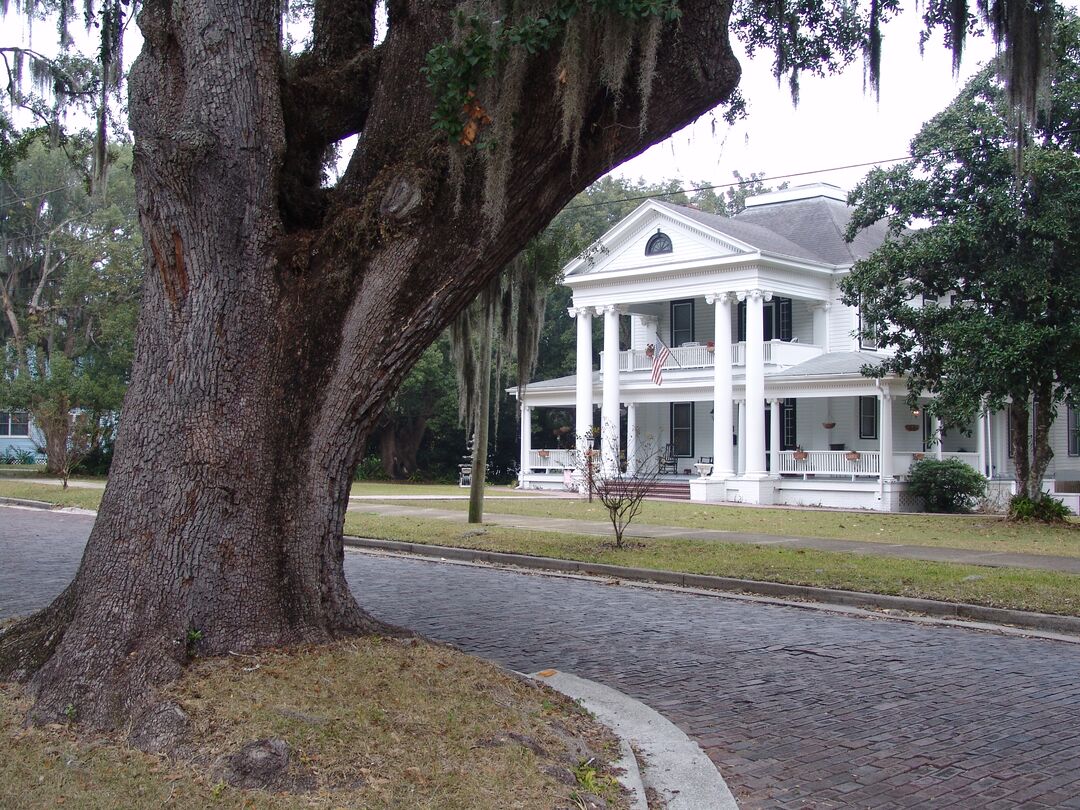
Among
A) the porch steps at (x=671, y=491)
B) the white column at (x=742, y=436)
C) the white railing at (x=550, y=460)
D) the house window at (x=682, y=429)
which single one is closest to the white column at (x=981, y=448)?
the white column at (x=742, y=436)

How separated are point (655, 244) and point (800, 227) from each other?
201 inches

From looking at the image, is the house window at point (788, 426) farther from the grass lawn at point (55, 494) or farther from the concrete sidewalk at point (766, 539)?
the grass lawn at point (55, 494)

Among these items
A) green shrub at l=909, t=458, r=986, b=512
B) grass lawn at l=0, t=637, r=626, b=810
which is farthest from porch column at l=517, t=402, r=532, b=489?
grass lawn at l=0, t=637, r=626, b=810

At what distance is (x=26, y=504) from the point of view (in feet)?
83.0

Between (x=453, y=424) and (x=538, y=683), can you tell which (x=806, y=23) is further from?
(x=453, y=424)

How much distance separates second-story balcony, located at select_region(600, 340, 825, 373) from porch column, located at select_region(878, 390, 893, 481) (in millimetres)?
4096

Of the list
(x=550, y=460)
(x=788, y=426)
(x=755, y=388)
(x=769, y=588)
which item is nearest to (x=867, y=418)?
(x=788, y=426)

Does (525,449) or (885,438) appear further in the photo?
(525,449)

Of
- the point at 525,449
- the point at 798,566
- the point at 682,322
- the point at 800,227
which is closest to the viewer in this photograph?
the point at 798,566

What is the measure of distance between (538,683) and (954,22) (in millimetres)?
7418

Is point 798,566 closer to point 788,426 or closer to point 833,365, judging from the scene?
point 833,365

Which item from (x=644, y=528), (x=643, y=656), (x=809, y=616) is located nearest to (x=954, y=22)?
(x=809, y=616)

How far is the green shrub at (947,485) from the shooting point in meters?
26.9

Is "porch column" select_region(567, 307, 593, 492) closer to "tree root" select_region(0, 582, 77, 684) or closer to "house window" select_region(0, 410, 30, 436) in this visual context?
"tree root" select_region(0, 582, 77, 684)
